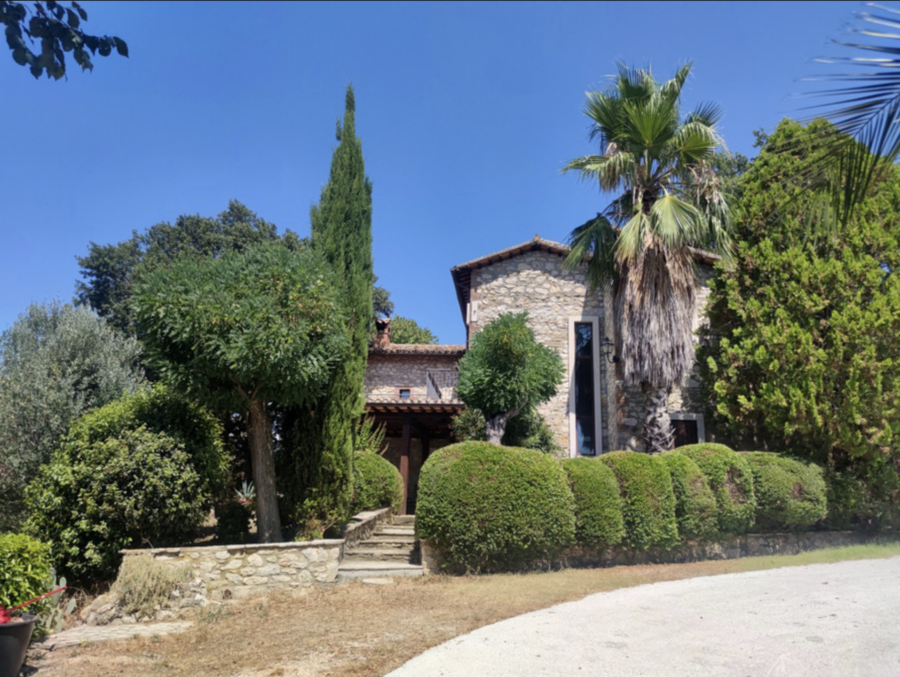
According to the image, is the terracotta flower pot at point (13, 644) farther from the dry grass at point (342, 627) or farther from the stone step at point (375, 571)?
the stone step at point (375, 571)

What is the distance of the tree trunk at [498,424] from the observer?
502 inches

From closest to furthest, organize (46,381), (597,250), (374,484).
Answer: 1. (46,381)
2. (374,484)
3. (597,250)

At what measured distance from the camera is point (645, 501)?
30.6ft

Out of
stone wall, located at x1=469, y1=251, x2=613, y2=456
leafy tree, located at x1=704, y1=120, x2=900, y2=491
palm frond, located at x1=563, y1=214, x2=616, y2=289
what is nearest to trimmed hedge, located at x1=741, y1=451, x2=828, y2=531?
leafy tree, located at x1=704, y1=120, x2=900, y2=491

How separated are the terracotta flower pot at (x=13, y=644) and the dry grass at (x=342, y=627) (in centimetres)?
48

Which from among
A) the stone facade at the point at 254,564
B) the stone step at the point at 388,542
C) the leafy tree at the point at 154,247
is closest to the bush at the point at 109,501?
the stone facade at the point at 254,564

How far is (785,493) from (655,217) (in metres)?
5.78

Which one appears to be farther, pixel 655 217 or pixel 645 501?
pixel 655 217

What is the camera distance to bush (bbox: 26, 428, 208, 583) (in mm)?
7727

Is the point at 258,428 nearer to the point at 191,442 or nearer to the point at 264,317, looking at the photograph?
the point at 191,442

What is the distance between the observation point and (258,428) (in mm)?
9094

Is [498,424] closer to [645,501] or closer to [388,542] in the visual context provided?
[388,542]

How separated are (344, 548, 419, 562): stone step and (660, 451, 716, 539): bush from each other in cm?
448

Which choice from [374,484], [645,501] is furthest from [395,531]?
[645,501]
